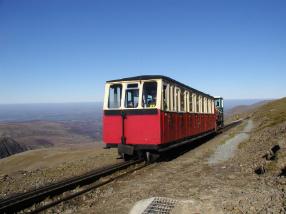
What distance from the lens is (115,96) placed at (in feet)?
50.7

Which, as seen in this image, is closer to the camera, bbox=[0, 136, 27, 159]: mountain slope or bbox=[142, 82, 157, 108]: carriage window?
bbox=[142, 82, 157, 108]: carriage window

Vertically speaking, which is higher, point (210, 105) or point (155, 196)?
point (210, 105)

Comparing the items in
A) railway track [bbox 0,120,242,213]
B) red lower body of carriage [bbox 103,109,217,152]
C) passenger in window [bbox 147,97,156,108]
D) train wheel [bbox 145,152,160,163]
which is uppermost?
passenger in window [bbox 147,97,156,108]

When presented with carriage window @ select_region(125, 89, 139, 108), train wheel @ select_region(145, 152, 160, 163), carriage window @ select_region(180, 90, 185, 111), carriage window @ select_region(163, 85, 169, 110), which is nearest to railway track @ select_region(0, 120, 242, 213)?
train wheel @ select_region(145, 152, 160, 163)

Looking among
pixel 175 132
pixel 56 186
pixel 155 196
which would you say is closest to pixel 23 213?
pixel 56 186

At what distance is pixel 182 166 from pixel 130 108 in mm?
3134

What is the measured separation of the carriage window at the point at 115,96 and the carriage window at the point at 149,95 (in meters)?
1.15

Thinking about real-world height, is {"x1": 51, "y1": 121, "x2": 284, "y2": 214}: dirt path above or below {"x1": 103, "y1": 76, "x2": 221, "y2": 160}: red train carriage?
below

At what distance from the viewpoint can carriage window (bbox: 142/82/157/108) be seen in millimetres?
14664

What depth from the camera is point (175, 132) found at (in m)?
16.2

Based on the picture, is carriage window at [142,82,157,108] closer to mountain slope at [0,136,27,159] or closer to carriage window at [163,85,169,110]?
carriage window at [163,85,169,110]

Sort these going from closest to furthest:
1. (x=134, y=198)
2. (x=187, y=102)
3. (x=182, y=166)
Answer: (x=134, y=198) < (x=182, y=166) < (x=187, y=102)

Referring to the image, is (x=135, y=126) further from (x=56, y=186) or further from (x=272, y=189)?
(x=272, y=189)

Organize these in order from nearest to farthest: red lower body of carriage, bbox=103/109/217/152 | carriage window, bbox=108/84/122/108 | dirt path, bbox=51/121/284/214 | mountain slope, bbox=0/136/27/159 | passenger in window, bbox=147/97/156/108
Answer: dirt path, bbox=51/121/284/214 < red lower body of carriage, bbox=103/109/217/152 < passenger in window, bbox=147/97/156/108 < carriage window, bbox=108/84/122/108 < mountain slope, bbox=0/136/27/159
